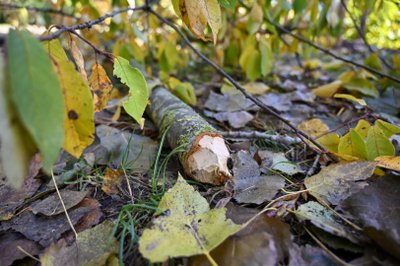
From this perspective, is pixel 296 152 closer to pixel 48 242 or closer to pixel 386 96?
pixel 48 242

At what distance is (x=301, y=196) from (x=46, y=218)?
0.72 meters

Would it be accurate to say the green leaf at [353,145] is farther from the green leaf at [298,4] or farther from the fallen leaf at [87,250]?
the green leaf at [298,4]

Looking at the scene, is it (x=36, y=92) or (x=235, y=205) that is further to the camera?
(x=235, y=205)

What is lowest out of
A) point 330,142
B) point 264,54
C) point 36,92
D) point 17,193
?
point 17,193

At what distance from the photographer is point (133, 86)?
804mm

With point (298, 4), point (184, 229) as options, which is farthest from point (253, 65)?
point (184, 229)

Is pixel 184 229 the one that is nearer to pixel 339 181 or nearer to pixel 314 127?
pixel 339 181

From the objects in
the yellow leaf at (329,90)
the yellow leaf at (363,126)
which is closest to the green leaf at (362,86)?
the yellow leaf at (329,90)

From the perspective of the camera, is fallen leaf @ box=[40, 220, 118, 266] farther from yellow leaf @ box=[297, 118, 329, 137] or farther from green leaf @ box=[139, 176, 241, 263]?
yellow leaf @ box=[297, 118, 329, 137]

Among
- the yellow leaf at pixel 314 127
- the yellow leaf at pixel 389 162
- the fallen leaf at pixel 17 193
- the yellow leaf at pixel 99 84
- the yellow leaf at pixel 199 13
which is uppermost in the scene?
the yellow leaf at pixel 199 13

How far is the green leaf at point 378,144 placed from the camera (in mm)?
918

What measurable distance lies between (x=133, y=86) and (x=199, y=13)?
0.27 metres

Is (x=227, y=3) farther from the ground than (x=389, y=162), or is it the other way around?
(x=227, y=3)

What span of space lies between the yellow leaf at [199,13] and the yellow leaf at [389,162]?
59 centimetres
